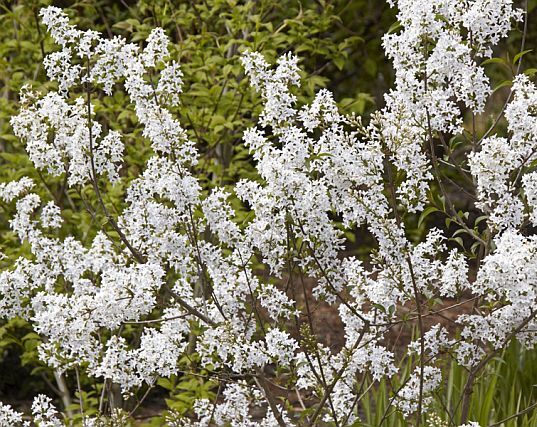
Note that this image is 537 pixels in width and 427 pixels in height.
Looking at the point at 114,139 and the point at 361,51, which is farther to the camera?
the point at 361,51

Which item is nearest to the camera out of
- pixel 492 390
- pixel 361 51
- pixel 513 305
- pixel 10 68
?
pixel 513 305

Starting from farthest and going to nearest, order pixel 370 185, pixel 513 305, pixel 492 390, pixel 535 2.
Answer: pixel 535 2
pixel 492 390
pixel 370 185
pixel 513 305

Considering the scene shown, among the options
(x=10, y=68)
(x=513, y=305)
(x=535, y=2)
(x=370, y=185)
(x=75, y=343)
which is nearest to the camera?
(x=513, y=305)

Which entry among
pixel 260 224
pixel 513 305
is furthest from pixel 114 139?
pixel 513 305

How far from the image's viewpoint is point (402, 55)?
3.43 metres

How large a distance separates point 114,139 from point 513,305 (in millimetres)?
1671

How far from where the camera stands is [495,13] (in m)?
3.41

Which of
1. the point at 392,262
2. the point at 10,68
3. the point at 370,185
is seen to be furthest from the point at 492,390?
the point at 10,68

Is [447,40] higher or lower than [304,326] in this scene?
higher

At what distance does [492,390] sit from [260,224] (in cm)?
167

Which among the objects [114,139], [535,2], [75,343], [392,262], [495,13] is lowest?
[75,343]

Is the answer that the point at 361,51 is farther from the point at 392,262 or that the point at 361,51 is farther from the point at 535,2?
the point at 392,262

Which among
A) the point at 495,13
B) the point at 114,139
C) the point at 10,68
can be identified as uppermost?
the point at 10,68

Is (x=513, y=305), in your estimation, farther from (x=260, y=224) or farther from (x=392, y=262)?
(x=260, y=224)
